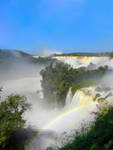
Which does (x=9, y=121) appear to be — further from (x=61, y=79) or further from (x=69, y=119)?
(x=61, y=79)

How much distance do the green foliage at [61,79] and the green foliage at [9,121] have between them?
43.5 ft

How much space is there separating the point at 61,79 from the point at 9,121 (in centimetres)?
1995

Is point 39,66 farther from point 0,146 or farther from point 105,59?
point 0,146

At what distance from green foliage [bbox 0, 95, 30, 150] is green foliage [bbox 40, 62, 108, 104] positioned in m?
13.2

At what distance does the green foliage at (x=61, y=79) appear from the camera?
76.7ft

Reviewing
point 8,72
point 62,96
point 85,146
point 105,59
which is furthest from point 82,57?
point 85,146

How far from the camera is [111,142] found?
234 cm

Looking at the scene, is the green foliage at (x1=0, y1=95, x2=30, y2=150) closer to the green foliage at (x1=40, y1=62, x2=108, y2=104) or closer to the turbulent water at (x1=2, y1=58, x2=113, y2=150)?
the turbulent water at (x1=2, y1=58, x2=113, y2=150)

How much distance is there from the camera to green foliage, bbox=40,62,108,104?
23.4 m

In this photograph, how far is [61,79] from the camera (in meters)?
27.4

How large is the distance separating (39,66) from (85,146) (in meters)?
63.6

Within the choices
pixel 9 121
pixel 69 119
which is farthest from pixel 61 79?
pixel 9 121

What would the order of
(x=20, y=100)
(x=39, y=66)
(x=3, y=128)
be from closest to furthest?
1. (x=3, y=128)
2. (x=20, y=100)
3. (x=39, y=66)

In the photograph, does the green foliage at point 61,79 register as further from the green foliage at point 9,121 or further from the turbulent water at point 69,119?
the green foliage at point 9,121
